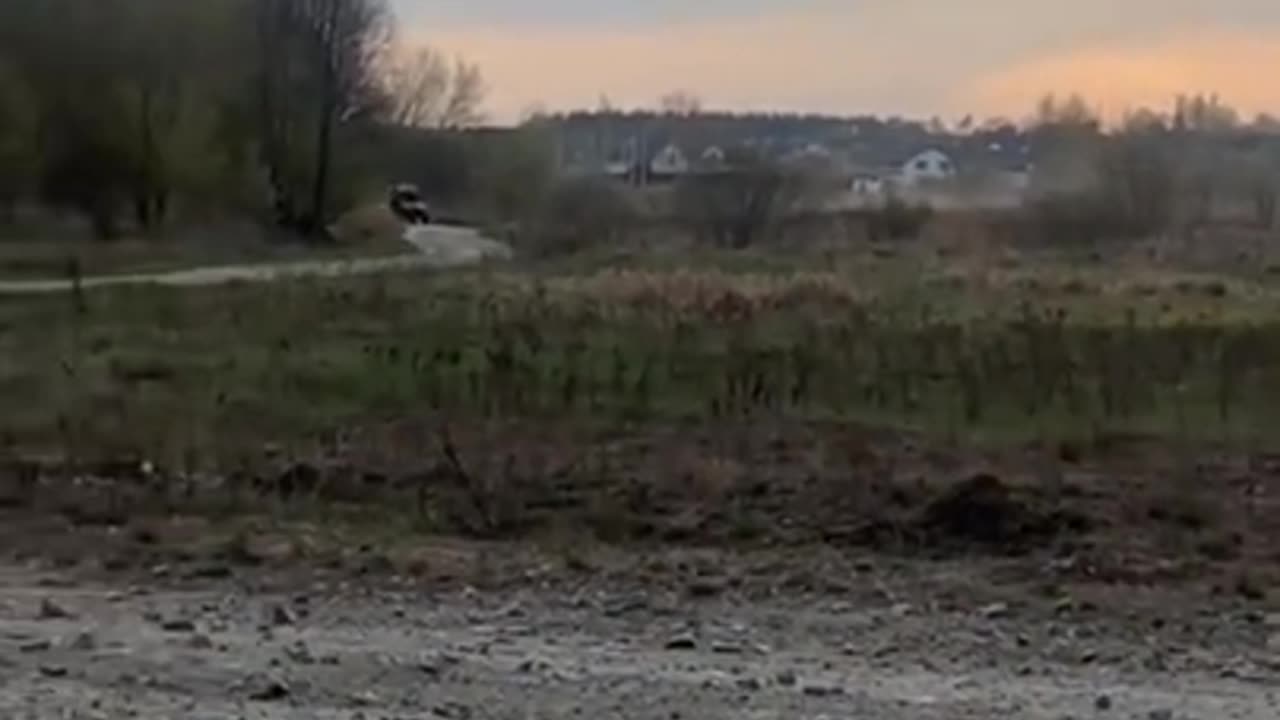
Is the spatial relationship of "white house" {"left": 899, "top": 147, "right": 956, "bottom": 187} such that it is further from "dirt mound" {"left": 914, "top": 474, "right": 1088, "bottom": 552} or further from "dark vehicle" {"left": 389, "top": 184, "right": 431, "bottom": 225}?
"dirt mound" {"left": 914, "top": 474, "right": 1088, "bottom": 552}

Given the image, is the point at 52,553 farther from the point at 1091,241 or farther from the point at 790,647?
the point at 1091,241

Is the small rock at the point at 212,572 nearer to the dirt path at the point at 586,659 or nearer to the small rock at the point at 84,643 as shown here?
the dirt path at the point at 586,659

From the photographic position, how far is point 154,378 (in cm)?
1881

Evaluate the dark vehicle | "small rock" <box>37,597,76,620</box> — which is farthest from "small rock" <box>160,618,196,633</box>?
the dark vehicle

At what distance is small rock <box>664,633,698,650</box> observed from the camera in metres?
7.26

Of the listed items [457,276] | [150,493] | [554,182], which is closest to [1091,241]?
[554,182]

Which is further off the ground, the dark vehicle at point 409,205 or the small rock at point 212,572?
the small rock at point 212,572

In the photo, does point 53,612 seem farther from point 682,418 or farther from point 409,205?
point 409,205

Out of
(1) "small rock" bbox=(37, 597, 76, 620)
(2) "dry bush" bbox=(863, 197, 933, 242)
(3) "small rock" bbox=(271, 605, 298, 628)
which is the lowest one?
(2) "dry bush" bbox=(863, 197, 933, 242)

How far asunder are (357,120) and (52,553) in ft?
187

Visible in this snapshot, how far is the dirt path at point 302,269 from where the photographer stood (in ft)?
112

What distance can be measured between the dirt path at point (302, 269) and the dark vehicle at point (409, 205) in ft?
41.3

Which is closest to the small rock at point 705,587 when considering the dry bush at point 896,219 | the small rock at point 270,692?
the small rock at point 270,692

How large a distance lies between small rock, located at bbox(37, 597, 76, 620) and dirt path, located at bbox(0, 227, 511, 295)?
24474 mm
